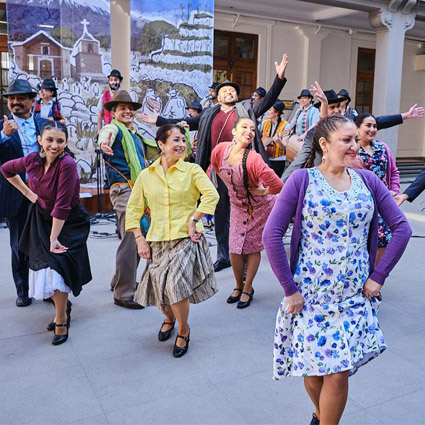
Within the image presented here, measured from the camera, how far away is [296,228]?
87.0 inches

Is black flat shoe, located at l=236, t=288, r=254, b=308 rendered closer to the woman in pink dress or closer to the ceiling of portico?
the woman in pink dress

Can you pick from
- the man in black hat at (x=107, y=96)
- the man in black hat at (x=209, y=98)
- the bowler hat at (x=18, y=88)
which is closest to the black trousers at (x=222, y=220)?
the bowler hat at (x=18, y=88)

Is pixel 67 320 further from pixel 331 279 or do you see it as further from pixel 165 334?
pixel 331 279

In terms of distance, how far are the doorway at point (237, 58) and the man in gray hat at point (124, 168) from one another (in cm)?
943

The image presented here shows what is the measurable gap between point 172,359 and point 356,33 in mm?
13648

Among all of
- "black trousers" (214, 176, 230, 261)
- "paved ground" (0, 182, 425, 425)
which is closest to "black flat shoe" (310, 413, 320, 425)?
"paved ground" (0, 182, 425, 425)

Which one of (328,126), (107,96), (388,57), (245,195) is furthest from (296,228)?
(388,57)

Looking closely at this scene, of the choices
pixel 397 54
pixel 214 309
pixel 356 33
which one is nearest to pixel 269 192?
pixel 214 309

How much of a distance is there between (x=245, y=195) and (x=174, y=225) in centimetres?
104

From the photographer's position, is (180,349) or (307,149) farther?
(307,149)

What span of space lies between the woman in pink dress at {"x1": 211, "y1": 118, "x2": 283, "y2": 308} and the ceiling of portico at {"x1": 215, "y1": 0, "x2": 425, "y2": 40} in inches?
326

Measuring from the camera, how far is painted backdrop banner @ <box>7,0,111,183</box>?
8.02m

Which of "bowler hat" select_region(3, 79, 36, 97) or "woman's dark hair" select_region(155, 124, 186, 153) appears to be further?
"bowler hat" select_region(3, 79, 36, 97)

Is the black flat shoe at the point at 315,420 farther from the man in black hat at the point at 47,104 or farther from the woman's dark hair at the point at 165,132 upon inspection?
the man in black hat at the point at 47,104
